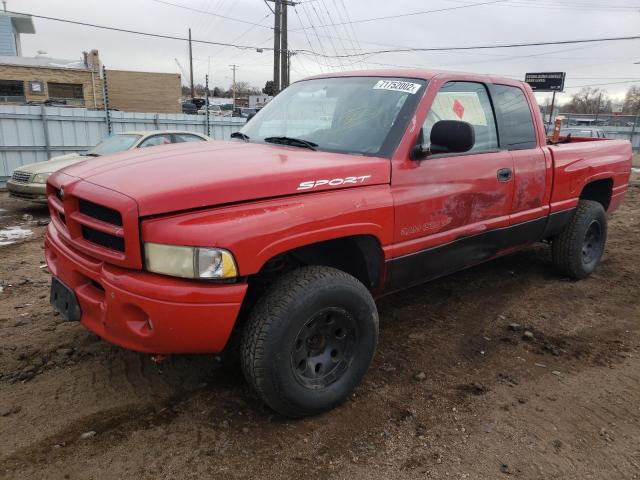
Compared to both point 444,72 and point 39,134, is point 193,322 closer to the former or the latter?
point 444,72

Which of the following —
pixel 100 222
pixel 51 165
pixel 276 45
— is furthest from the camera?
pixel 276 45

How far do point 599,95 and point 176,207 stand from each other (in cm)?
7773

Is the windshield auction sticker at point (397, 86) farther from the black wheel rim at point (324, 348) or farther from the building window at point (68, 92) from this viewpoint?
the building window at point (68, 92)

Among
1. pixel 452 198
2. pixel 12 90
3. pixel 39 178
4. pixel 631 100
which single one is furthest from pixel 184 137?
pixel 631 100

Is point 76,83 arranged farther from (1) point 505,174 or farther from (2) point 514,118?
(1) point 505,174

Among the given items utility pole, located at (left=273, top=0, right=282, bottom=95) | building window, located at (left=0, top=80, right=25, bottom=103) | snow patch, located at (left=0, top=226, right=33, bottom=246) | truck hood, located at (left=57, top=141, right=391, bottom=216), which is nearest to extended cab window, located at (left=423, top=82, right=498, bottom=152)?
truck hood, located at (left=57, top=141, right=391, bottom=216)

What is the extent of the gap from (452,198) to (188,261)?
72.4 inches

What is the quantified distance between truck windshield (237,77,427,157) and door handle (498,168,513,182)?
0.93 metres

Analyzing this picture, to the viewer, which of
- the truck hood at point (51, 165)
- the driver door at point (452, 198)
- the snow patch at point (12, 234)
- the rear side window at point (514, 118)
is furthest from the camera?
the truck hood at point (51, 165)

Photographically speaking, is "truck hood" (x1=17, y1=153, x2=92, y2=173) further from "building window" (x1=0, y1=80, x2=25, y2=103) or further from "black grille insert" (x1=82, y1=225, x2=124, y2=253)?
"building window" (x1=0, y1=80, x2=25, y2=103)

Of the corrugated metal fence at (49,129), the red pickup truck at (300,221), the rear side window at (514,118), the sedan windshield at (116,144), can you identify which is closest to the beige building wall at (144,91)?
the corrugated metal fence at (49,129)

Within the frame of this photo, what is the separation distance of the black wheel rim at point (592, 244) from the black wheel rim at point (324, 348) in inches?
132

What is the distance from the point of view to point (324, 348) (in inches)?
107

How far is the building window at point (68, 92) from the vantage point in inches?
1324
